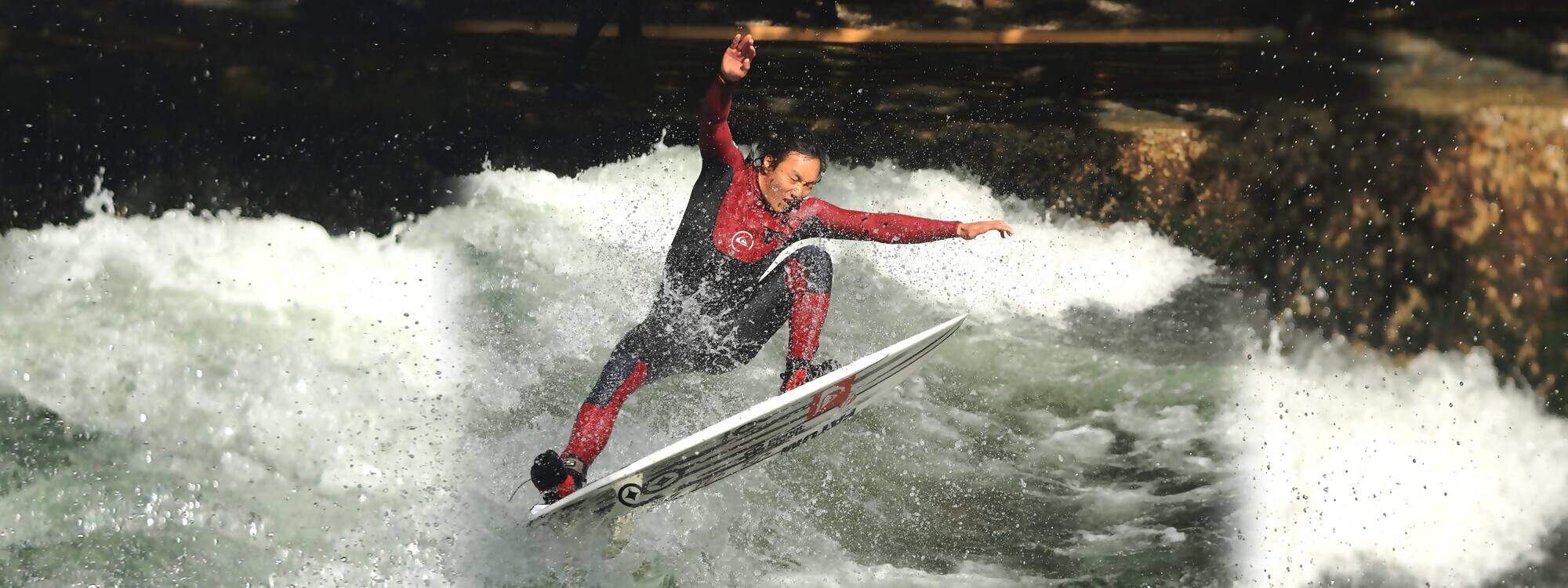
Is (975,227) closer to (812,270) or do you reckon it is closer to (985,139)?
(812,270)

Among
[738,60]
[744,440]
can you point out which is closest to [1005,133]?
[738,60]

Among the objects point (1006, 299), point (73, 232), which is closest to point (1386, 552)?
point (1006, 299)

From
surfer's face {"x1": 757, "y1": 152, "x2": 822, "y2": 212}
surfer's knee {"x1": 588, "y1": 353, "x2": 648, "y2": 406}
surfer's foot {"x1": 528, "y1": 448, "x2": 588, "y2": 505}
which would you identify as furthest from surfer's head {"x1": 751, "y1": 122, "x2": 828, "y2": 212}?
surfer's foot {"x1": 528, "y1": 448, "x2": 588, "y2": 505}

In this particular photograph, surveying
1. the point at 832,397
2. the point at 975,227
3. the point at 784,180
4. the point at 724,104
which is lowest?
the point at 832,397

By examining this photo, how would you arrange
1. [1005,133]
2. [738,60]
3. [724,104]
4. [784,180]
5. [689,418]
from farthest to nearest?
Answer: [1005,133], [689,418], [784,180], [724,104], [738,60]

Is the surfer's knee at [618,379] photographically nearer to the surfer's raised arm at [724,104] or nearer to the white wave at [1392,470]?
the surfer's raised arm at [724,104]

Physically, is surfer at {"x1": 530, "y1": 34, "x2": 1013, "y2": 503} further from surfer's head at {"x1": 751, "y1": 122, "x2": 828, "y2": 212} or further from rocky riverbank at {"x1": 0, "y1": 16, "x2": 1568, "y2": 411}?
rocky riverbank at {"x1": 0, "y1": 16, "x2": 1568, "y2": 411}

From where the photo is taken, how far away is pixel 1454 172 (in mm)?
3863

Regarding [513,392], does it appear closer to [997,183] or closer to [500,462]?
[500,462]

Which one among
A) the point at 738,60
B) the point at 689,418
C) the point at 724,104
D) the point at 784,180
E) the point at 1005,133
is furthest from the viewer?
the point at 1005,133

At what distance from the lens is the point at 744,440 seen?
120 inches

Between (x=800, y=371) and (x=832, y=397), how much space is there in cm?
10

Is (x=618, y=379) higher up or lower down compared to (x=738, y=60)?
lower down

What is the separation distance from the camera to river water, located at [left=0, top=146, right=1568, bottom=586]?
3.58 meters
